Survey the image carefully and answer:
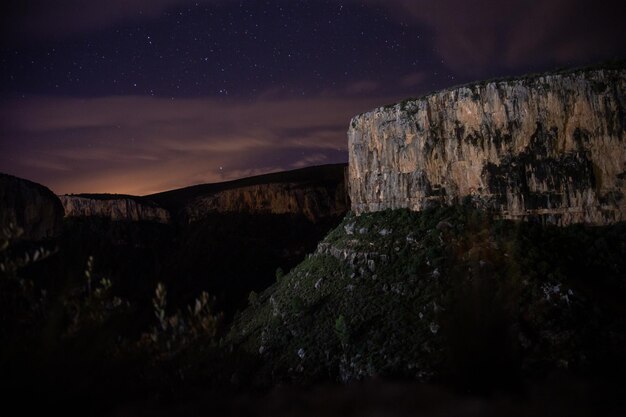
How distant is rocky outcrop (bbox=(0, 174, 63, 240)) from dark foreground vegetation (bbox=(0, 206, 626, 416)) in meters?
29.2

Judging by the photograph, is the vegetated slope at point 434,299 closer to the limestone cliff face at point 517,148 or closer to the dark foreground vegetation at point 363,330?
the dark foreground vegetation at point 363,330

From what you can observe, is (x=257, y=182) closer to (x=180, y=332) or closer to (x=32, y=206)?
(x=32, y=206)

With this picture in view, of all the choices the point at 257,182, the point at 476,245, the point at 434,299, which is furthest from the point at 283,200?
the point at 434,299

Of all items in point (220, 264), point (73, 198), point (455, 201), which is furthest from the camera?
point (73, 198)

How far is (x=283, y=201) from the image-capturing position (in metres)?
87.4

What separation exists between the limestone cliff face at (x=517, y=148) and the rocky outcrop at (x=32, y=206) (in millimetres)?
52746

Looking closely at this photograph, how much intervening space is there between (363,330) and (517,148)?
23.0 m

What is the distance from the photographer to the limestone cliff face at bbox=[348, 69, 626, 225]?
34688 mm

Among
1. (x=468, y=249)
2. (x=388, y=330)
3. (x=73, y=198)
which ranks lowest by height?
(x=388, y=330)

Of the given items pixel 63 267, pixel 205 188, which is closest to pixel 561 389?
pixel 63 267

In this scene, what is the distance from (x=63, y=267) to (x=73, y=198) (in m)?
99.5

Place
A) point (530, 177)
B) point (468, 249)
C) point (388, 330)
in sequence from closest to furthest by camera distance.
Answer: point (388, 330)
point (468, 249)
point (530, 177)

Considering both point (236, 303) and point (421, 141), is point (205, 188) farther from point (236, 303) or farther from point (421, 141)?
point (421, 141)

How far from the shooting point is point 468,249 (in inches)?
1366
